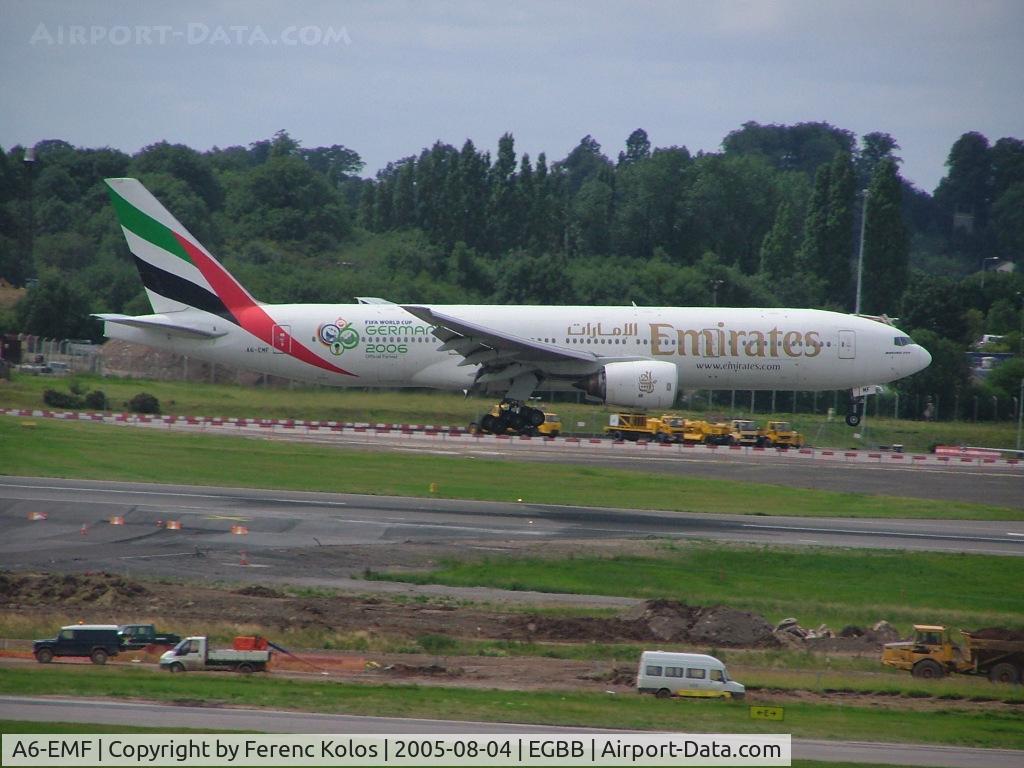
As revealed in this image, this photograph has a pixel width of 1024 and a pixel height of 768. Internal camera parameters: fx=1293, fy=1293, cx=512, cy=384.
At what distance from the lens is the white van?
21.9 metres

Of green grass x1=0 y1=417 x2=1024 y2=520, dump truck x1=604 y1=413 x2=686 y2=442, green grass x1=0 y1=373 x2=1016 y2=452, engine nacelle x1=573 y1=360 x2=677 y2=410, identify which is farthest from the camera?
dump truck x1=604 y1=413 x2=686 y2=442

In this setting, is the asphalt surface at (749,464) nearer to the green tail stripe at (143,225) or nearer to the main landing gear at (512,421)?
the main landing gear at (512,421)

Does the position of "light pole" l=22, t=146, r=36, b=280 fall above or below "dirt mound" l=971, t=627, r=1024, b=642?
above

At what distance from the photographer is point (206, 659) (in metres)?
22.3

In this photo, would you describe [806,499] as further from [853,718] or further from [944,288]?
[944,288]

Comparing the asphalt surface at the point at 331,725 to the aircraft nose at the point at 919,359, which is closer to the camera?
the asphalt surface at the point at 331,725

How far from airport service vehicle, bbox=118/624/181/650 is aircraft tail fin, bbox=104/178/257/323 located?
22.7 meters

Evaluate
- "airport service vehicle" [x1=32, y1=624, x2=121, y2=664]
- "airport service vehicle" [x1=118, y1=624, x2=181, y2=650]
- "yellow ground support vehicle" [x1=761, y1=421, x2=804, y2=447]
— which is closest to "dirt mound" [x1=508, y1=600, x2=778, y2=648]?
"airport service vehicle" [x1=118, y1=624, x2=181, y2=650]

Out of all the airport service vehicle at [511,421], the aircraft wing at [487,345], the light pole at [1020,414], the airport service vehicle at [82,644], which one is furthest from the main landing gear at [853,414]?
the airport service vehicle at [82,644]

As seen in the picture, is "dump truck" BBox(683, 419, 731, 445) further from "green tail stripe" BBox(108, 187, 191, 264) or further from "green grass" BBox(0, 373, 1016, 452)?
"green tail stripe" BBox(108, 187, 191, 264)

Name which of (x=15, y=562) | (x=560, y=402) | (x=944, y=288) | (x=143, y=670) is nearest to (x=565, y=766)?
(x=143, y=670)

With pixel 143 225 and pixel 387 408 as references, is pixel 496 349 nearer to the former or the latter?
pixel 387 408

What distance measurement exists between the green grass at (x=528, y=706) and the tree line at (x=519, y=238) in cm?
4641

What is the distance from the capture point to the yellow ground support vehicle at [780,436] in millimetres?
56438
